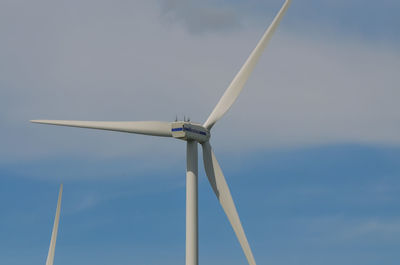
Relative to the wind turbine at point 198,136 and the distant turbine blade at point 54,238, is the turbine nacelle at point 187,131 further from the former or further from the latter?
the distant turbine blade at point 54,238

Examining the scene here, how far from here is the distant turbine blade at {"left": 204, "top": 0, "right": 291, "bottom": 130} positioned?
330 ft

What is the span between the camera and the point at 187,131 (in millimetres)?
96000

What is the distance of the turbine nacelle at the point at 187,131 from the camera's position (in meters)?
95.7

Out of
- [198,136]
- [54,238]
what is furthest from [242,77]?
[54,238]

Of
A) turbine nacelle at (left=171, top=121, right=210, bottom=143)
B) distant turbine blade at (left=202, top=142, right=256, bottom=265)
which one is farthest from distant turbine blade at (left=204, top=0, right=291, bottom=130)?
distant turbine blade at (left=202, top=142, right=256, bottom=265)

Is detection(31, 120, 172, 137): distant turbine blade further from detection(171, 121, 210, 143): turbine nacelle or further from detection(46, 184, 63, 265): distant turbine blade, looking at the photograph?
detection(46, 184, 63, 265): distant turbine blade

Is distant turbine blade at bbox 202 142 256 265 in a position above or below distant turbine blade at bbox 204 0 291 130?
below

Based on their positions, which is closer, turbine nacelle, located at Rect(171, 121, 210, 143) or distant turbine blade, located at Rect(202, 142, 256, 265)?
turbine nacelle, located at Rect(171, 121, 210, 143)

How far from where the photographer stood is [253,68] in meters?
101

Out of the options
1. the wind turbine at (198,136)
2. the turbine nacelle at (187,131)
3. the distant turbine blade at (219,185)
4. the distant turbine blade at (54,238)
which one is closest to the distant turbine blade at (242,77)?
the wind turbine at (198,136)

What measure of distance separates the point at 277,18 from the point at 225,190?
2011 cm

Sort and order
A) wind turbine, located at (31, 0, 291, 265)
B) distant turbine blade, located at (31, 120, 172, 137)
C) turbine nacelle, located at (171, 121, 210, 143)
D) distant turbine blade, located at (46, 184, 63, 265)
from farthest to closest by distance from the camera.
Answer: distant turbine blade, located at (46, 184, 63, 265) < distant turbine blade, located at (31, 120, 172, 137) < turbine nacelle, located at (171, 121, 210, 143) < wind turbine, located at (31, 0, 291, 265)

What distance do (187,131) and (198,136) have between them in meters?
2.23

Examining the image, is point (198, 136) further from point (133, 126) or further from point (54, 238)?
point (54, 238)
